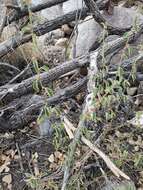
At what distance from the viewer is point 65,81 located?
320cm

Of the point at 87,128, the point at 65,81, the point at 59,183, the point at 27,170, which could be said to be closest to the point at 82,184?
the point at 59,183

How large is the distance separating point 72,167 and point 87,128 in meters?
0.27

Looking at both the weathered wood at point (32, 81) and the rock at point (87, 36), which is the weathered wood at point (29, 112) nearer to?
the weathered wood at point (32, 81)

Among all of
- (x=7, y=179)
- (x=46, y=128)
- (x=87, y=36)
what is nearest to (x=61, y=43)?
(x=87, y=36)

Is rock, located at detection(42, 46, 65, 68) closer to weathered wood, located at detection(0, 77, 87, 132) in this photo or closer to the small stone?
the small stone

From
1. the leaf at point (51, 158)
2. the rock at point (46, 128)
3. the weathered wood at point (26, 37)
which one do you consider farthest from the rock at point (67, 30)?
the leaf at point (51, 158)

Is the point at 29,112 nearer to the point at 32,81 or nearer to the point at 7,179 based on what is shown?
the point at 32,81

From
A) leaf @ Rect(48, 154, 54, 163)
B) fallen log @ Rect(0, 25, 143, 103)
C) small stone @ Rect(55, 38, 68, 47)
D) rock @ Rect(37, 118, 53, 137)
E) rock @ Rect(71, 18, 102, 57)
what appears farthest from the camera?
small stone @ Rect(55, 38, 68, 47)

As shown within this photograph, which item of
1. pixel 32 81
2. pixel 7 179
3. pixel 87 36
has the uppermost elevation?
pixel 32 81

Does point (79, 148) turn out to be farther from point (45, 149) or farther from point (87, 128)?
point (45, 149)

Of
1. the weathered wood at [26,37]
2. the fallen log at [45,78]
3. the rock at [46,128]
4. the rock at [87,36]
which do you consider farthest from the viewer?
the rock at [87,36]

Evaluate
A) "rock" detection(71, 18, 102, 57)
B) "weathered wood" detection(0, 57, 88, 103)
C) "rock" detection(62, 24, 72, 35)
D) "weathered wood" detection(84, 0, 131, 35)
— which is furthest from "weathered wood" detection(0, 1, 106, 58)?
"rock" detection(62, 24, 72, 35)

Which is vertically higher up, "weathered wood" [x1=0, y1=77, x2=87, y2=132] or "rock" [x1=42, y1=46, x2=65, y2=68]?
"weathered wood" [x1=0, y1=77, x2=87, y2=132]

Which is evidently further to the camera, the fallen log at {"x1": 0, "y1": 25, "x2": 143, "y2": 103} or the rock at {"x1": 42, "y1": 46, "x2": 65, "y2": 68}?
the rock at {"x1": 42, "y1": 46, "x2": 65, "y2": 68}
